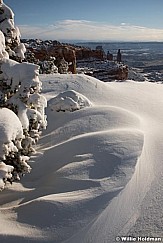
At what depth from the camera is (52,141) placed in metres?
6.74

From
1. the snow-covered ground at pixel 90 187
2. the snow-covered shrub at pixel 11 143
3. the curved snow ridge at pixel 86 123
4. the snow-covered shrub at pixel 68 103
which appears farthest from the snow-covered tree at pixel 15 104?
the snow-covered shrub at pixel 68 103

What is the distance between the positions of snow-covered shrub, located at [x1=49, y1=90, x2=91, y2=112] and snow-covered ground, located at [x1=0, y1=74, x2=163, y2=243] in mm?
1173

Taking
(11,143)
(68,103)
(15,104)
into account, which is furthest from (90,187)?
(68,103)

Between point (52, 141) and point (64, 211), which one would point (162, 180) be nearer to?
point (64, 211)

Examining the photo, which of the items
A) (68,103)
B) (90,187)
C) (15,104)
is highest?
(15,104)

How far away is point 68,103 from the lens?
345 inches

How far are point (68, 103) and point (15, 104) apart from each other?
386 centimetres

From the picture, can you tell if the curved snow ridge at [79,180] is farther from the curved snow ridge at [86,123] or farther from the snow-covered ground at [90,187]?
the curved snow ridge at [86,123]

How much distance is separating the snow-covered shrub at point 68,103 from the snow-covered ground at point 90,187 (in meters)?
1.17

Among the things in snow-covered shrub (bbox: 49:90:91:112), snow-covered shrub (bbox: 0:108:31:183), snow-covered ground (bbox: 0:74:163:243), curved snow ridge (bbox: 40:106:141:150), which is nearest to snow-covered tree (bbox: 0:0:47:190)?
snow-covered shrub (bbox: 0:108:31:183)

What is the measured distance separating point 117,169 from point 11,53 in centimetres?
282

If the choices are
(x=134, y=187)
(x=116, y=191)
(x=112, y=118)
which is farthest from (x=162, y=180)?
(x=112, y=118)

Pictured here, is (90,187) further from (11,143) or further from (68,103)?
(68,103)

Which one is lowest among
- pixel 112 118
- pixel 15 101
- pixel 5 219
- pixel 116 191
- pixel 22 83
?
pixel 5 219
